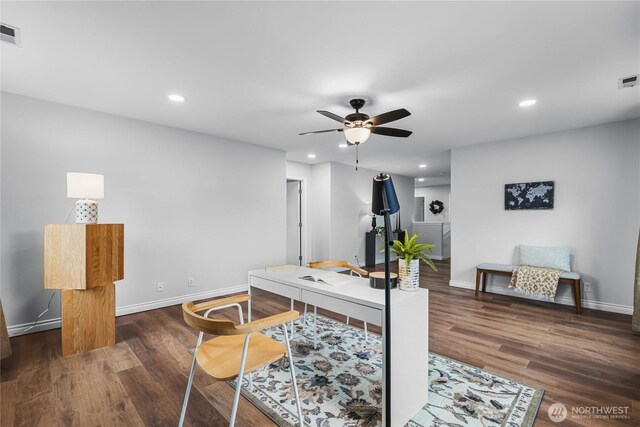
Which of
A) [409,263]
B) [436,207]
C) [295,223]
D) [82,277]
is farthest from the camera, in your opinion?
[436,207]

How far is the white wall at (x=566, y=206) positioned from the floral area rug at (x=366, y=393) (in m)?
2.90

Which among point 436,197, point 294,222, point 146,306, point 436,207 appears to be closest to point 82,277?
point 146,306

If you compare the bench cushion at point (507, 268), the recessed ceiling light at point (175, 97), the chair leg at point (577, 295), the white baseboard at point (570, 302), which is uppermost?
the recessed ceiling light at point (175, 97)

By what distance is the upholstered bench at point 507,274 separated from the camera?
3727 mm

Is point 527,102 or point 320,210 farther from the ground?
point 527,102

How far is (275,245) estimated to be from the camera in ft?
17.5

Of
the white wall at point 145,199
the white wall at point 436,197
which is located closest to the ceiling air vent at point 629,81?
the white wall at point 145,199

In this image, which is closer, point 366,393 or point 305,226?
point 366,393

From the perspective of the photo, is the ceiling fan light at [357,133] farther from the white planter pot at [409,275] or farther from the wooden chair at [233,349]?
the wooden chair at [233,349]

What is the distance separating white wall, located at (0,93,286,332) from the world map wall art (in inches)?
148

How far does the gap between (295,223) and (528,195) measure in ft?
15.0

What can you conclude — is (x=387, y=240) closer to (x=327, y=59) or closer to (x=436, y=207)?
(x=327, y=59)

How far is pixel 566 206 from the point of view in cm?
416

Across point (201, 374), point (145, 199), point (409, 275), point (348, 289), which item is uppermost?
point (145, 199)
